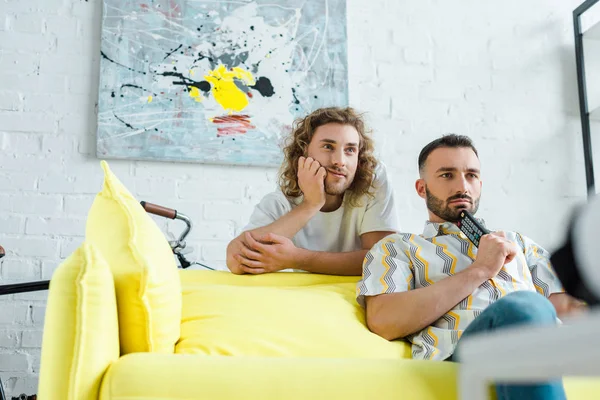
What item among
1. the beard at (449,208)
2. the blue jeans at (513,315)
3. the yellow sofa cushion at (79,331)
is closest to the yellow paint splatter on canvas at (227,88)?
the beard at (449,208)

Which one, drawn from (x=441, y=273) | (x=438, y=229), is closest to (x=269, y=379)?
(x=441, y=273)

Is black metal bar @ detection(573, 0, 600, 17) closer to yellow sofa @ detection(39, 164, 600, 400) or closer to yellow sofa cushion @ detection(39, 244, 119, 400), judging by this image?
yellow sofa @ detection(39, 164, 600, 400)

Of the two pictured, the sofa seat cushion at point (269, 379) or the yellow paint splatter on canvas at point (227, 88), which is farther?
the yellow paint splatter on canvas at point (227, 88)

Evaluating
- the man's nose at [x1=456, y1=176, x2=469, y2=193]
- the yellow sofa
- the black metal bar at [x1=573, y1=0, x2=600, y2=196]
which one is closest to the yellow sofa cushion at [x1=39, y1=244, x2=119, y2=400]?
the yellow sofa

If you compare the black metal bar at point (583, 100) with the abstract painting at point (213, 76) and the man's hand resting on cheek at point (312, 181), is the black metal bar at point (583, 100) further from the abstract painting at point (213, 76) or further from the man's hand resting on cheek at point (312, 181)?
the man's hand resting on cheek at point (312, 181)

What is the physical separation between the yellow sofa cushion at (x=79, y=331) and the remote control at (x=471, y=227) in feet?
2.73

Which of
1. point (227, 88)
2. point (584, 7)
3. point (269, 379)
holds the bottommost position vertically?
point (269, 379)

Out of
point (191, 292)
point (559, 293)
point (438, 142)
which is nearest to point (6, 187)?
point (191, 292)

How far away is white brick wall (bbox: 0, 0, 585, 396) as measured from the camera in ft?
8.38

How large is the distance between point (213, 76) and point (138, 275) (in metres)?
1.85

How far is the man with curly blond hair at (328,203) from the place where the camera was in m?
1.79

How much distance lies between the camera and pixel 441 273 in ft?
4.81

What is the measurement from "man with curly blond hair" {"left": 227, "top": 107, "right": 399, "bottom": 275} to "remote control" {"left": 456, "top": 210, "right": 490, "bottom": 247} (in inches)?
12.8

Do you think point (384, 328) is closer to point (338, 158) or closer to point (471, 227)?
point (471, 227)
